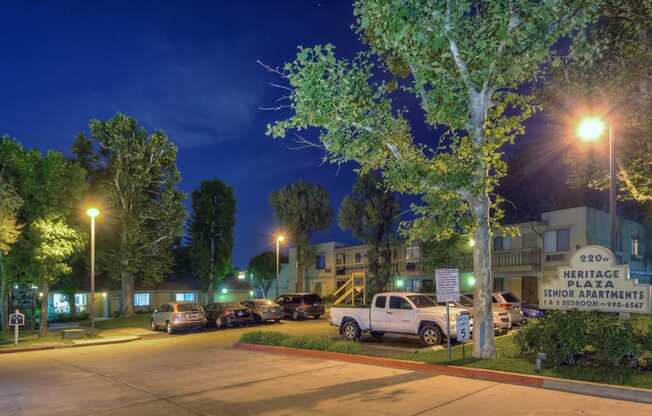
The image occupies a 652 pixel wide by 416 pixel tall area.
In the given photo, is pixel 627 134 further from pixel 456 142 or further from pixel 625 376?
pixel 625 376

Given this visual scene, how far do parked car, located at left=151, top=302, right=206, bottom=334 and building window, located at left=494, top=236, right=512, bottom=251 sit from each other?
1837 cm

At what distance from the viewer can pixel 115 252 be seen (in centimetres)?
3675

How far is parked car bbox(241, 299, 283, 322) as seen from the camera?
29.5m

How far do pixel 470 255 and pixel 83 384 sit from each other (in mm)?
26109

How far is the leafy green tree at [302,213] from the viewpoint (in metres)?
43.3

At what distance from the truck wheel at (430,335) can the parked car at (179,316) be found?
45.9 ft

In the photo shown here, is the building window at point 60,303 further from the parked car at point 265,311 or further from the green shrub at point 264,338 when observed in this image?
the green shrub at point 264,338

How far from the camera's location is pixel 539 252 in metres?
30.7

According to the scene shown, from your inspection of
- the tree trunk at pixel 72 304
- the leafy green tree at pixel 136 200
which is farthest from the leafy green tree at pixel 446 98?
the tree trunk at pixel 72 304

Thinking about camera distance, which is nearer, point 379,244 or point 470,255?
point 470,255

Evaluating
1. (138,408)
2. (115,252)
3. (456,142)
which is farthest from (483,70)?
(115,252)

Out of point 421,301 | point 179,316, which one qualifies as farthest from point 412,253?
point 421,301

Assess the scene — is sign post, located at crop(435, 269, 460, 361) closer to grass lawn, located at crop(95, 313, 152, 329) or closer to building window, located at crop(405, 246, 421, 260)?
grass lawn, located at crop(95, 313, 152, 329)

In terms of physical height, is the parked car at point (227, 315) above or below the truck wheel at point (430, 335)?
below
